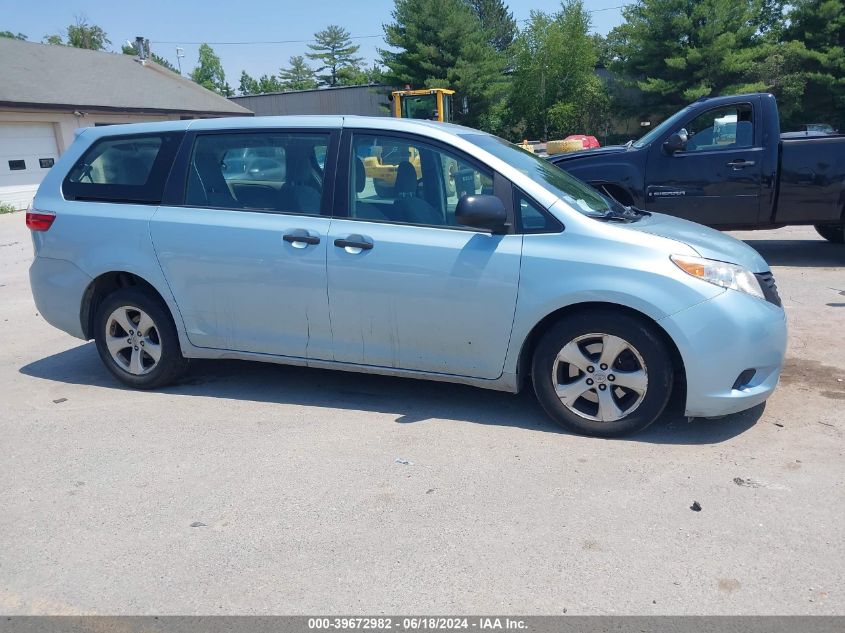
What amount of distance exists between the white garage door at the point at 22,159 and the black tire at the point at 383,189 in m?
22.0

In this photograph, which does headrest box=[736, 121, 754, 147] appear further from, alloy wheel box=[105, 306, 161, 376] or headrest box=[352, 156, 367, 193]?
alloy wheel box=[105, 306, 161, 376]

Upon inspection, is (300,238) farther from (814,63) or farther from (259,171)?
(814,63)

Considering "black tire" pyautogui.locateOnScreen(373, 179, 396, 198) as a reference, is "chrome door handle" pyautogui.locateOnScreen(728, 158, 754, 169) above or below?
above

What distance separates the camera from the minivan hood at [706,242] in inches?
173

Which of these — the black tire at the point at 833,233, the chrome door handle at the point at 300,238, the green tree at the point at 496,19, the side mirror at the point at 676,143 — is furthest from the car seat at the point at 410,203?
the green tree at the point at 496,19

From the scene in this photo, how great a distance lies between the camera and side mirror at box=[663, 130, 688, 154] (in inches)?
354

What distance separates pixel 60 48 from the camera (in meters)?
31.3

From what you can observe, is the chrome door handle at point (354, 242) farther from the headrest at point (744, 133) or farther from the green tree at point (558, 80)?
the green tree at point (558, 80)

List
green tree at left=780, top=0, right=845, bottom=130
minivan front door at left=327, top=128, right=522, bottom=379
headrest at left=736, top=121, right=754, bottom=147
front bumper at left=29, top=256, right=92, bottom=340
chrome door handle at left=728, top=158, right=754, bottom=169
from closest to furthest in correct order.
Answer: minivan front door at left=327, top=128, right=522, bottom=379 → front bumper at left=29, top=256, right=92, bottom=340 → chrome door handle at left=728, top=158, right=754, bottom=169 → headrest at left=736, top=121, right=754, bottom=147 → green tree at left=780, top=0, right=845, bottom=130

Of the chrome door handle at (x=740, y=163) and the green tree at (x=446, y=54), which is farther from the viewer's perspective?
the green tree at (x=446, y=54)

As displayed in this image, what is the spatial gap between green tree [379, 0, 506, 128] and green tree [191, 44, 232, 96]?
65.0 meters

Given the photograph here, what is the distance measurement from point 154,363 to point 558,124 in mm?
38800

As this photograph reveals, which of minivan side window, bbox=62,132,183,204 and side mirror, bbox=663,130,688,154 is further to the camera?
side mirror, bbox=663,130,688,154

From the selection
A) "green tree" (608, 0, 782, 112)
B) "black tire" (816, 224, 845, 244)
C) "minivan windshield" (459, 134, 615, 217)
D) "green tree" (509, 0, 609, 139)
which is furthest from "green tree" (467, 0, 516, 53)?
"minivan windshield" (459, 134, 615, 217)
